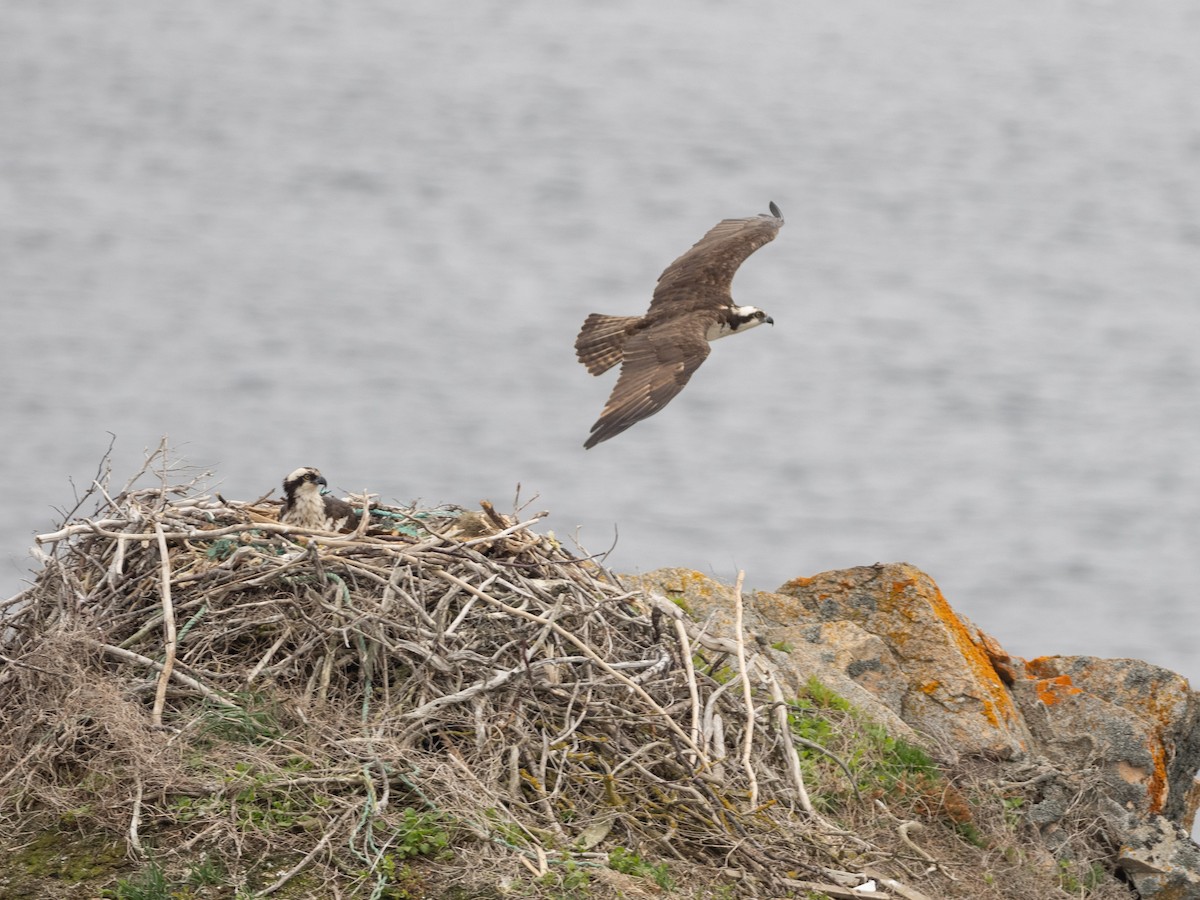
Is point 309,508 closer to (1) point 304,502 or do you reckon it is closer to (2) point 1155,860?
(1) point 304,502

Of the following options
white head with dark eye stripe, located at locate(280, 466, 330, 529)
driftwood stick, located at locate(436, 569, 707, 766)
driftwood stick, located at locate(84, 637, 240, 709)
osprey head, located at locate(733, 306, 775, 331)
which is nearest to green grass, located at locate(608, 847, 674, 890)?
driftwood stick, located at locate(436, 569, 707, 766)

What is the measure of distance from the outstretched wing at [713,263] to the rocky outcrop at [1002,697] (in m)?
2.20

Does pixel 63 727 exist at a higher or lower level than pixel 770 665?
lower

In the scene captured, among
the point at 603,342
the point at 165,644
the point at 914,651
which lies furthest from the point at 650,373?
the point at 165,644

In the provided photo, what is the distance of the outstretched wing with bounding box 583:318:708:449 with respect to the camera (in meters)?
9.36

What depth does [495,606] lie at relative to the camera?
7609 mm

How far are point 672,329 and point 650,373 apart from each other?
80 centimetres

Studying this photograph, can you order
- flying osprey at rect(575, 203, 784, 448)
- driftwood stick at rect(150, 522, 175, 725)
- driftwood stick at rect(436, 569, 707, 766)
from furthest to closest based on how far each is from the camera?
flying osprey at rect(575, 203, 784, 448)
driftwood stick at rect(436, 569, 707, 766)
driftwood stick at rect(150, 522, 175, 725)

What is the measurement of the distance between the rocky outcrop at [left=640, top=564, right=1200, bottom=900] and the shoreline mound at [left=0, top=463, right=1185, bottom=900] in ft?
1.95

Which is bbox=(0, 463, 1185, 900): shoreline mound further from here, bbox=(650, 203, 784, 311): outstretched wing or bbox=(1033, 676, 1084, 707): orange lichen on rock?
bbox=(650, 203, 784, 311): outstretched wing

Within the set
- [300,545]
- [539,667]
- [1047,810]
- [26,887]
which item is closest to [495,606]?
[539,667]

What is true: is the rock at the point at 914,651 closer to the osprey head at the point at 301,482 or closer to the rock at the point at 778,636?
the rock at the point at 778,636

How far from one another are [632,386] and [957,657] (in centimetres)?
218

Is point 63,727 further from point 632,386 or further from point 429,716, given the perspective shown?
point 632,386
